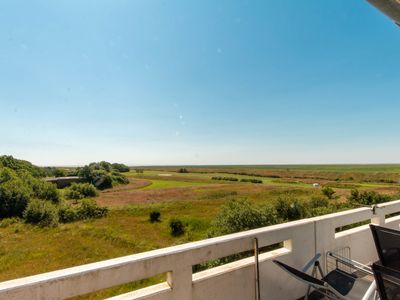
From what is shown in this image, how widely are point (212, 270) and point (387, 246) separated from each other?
4.01ft

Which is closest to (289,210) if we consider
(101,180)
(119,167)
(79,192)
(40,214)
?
(40,214)

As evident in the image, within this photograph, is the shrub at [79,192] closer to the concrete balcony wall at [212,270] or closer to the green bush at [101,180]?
the green bush at [101,180]

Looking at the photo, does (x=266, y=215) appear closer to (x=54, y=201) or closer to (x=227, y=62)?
(x=227, y=62)

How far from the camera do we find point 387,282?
1069mm

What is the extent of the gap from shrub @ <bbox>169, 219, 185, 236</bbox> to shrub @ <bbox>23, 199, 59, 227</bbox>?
1192 centimetres

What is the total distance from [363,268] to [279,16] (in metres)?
5.56

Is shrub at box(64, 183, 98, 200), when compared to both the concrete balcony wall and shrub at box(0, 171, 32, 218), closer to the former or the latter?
shrub at box(0, 171, 32, 218)

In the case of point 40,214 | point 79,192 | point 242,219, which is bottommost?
point 40,214

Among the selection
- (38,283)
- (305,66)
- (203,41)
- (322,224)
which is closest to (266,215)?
(305,66)

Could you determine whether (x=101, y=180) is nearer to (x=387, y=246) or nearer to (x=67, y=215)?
(x=67, y=215)

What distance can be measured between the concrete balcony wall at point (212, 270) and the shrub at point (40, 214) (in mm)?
23951

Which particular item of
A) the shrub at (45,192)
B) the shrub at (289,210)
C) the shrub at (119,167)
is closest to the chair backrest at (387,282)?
the shrub at (289,210)

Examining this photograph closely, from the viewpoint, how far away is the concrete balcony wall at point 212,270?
119 cm

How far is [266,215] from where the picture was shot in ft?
33.8
